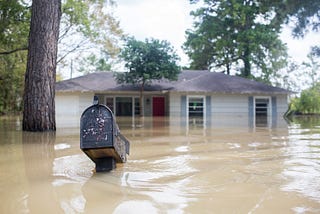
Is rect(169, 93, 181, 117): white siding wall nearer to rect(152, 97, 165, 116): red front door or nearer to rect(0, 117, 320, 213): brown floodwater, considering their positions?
rect(152, 97, 165, 116): red front door

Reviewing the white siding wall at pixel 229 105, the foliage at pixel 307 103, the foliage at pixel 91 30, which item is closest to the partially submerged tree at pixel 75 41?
the foliage at pixel 91 30

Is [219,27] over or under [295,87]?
over

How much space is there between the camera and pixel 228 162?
4.59 m

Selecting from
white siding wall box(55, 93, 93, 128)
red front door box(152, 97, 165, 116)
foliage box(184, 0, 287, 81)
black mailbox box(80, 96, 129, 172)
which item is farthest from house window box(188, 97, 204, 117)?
black mailbox box(80, 96, 129, 172)

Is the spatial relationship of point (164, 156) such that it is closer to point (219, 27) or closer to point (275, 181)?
point (275, 181)

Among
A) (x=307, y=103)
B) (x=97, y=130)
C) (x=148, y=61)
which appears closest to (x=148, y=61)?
(x=148, y=61)

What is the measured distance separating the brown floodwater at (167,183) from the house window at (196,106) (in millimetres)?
17211

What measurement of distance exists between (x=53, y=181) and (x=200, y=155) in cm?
243

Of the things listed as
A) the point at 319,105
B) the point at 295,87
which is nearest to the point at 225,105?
the point at 319,105

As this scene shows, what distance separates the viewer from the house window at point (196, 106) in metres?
22.8

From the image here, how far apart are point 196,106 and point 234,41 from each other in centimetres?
1107

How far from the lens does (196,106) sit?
75.7 ft

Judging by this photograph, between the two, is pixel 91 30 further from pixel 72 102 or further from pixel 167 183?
pixel 167 183

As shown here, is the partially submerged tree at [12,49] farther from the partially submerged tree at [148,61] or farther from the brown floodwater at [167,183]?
the brown floodwater at [167,183]
